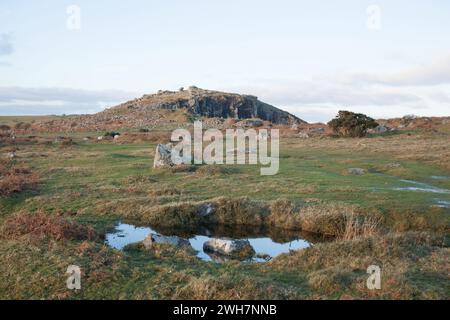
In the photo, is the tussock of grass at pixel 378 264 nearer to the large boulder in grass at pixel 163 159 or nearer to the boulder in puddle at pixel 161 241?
the boulder in puddle at pixel 161 241

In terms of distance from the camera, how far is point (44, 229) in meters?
17.2

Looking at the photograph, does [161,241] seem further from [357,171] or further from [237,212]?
[357,171]

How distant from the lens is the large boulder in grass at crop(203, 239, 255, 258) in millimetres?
17656

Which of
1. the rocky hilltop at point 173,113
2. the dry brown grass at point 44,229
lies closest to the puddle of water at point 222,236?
the dry brown grass at point 44,229

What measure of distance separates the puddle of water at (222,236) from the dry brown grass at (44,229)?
4.42 feet

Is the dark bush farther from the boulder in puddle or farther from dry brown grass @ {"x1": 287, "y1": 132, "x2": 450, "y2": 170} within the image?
the boulder in puddle

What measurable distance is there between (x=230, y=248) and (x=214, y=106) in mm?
128163

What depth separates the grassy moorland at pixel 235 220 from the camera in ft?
41.7

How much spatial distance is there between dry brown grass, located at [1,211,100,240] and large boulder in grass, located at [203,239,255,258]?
176 inches

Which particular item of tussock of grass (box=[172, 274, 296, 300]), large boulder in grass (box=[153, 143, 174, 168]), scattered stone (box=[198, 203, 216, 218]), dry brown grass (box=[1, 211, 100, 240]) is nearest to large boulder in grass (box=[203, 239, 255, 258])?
dry brown grass (box=[1, 211, 100, 240])

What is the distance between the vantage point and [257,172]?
1363 inches

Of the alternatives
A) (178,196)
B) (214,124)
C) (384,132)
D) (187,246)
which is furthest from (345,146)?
(214,124)
